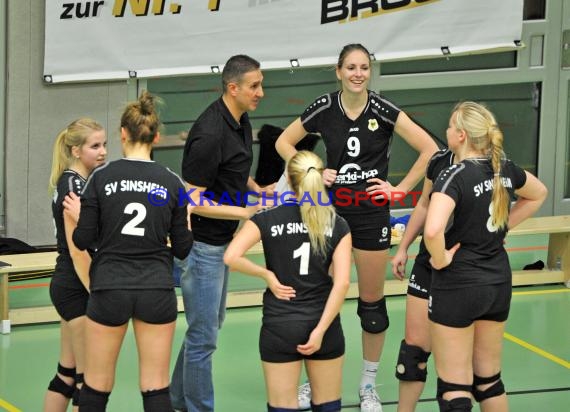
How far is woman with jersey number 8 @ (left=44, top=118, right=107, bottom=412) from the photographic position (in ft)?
17.8

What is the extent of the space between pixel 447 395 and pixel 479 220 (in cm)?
91

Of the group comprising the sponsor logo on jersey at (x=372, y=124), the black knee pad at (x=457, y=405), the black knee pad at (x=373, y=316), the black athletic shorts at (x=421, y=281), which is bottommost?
the black knee pad at (x=457, y=405)

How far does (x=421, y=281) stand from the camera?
5.98 meters

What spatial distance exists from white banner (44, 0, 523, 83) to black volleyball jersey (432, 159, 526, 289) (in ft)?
17.6

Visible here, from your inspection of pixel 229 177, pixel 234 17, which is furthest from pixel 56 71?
pixel 229 177

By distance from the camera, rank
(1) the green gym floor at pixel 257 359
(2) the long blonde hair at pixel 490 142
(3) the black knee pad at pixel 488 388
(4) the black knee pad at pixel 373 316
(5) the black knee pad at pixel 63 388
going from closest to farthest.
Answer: (2) the long blonde hair at pixel 490 142, (3) the black knee pad at pixel 488 388, (5) the black knee pad at pixel 63 388, (4) the black knee pad at pixel 373 316, (1) the green gym floor at pixel 257 359

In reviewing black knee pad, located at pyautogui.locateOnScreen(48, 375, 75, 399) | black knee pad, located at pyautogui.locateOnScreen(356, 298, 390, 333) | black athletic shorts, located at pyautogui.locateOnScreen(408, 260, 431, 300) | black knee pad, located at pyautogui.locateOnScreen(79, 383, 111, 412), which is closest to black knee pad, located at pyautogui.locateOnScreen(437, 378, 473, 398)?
black athletic shorts, located at pyautogui.locateOnScreen(408, 260, 431, 300)

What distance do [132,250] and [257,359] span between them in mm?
2938

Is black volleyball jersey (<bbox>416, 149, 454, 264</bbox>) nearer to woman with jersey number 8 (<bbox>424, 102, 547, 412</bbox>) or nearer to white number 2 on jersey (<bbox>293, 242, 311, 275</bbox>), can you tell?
woman with jersey number 8 (<bbox>424, 102, 547, 412</bbox>)

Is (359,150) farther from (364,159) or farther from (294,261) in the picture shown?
(294,261)

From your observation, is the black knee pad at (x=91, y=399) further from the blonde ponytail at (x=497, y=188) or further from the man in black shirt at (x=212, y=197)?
the blonde ponytail at (x=497, y=188)

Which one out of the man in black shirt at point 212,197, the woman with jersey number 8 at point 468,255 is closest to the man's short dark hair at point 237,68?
the man in black shirt at point 212,197

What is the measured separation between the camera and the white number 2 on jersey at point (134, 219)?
5109 millimetres

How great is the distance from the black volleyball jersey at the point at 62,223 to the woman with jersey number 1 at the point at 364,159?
64.7 inches
